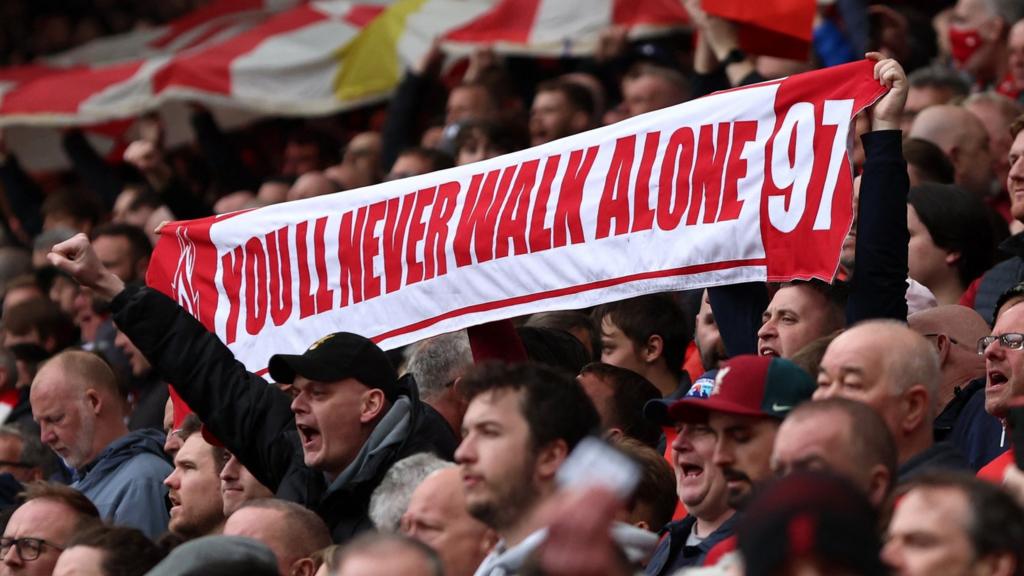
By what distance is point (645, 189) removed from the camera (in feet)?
21.3

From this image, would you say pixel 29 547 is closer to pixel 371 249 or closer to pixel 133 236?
pixel 371 249

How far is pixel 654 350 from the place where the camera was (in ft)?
23.4

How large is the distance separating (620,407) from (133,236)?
440 centimetres

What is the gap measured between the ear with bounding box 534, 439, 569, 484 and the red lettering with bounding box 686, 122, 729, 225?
1624 mm

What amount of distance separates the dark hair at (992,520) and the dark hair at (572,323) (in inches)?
136

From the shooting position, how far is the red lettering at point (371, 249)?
274 inches

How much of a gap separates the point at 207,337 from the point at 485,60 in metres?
5.09

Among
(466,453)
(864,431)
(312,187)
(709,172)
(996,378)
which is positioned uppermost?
(864,431)

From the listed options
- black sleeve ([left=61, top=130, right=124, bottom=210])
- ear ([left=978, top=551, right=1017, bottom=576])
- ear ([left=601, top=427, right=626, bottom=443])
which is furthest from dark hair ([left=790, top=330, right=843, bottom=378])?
black sleeve ([left=61, top=130, right=124, bottom=210])

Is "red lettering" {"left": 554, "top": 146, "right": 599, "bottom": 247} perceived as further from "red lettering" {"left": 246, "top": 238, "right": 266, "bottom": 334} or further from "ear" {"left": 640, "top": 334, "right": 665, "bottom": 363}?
"red lettering" {"left": 246, "top": 238, "right": 266, "bottom": 334}

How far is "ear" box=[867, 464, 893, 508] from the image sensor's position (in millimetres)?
4391

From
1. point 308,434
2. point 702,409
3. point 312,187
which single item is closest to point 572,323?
point 308,434

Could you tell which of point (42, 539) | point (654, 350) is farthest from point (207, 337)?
point (654, 350)

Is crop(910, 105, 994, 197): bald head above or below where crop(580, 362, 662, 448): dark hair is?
below
